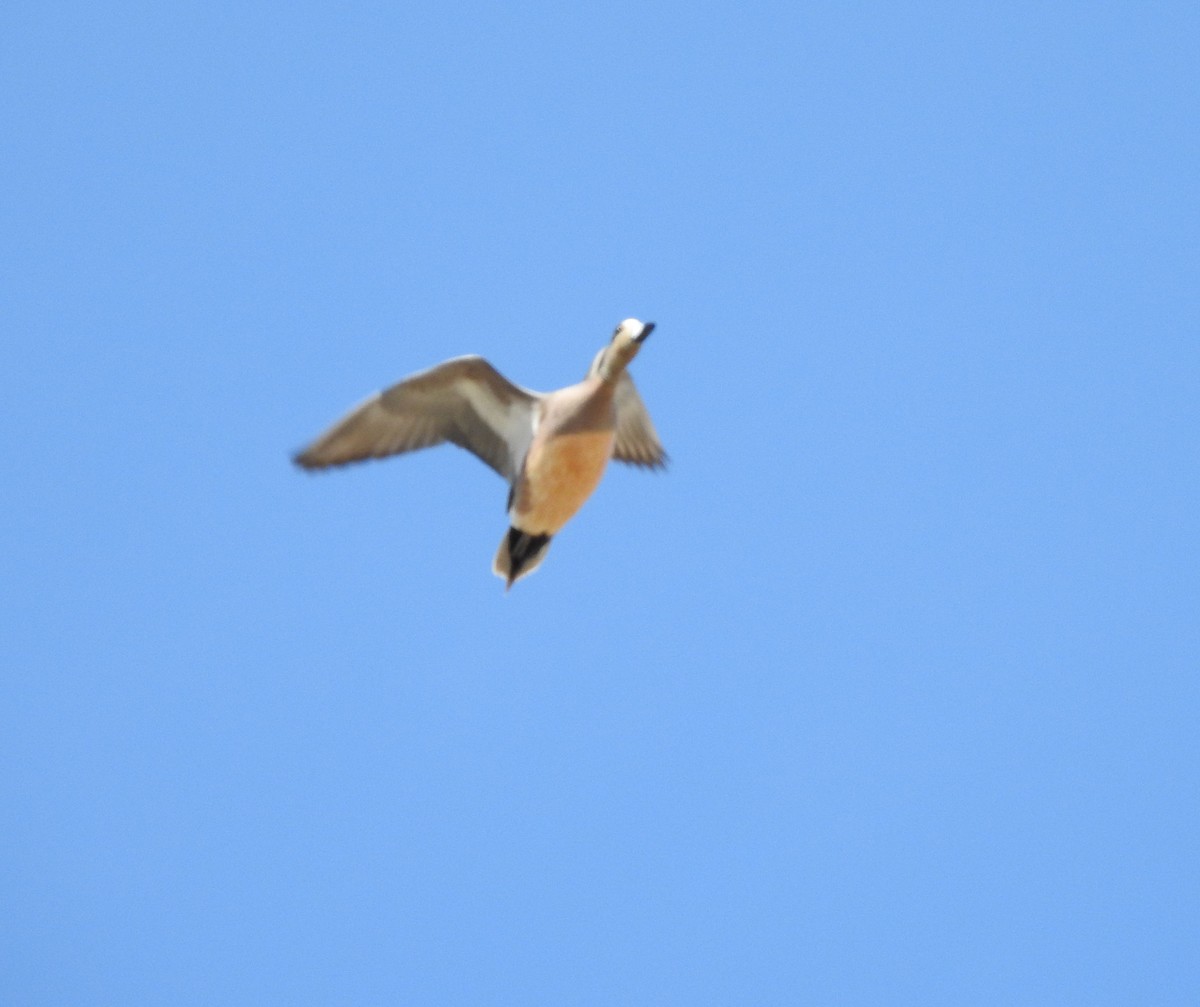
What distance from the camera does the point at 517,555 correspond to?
12.0 m

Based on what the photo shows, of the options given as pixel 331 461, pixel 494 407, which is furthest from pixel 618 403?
pixel 331 461

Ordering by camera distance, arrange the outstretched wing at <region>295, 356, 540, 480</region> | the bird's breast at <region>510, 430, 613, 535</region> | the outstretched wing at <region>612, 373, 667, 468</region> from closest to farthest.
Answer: the bird's breast at <region>510, 430, 613, 535</region> → the outstretched wing at <region>295, 356, 540, 480</region> → the outstretched wing at <region>612, 373, 667, 468</region>

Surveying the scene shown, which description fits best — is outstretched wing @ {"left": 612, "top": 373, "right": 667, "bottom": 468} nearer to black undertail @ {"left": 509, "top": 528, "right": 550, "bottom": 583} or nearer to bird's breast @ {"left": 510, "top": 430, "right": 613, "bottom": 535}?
black undertail @ {"left": 509, "top": 528, "right": 550, "bottom": 583}

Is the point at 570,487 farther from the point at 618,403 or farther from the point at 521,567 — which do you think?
the point at 618,403

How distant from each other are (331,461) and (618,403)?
7.24ft

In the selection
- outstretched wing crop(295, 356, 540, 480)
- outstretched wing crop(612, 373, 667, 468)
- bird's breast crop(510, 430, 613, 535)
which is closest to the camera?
bird's breast crop(510, 430, 613, 535)

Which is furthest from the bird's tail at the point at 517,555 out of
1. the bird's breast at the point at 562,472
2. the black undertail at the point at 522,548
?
the bird's breast at the point at 562,472

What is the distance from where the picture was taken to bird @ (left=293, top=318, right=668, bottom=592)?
37.6 ft

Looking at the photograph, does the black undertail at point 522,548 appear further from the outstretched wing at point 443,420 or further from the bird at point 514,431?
the outstretched wing at point 443,420

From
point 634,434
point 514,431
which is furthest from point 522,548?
point 634,434

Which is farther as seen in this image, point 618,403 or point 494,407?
point 618,403

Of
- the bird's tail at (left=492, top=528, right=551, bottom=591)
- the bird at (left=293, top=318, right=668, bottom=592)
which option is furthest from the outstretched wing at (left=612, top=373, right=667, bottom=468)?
the bird's tail at (left=492, top=528, right=551, bottom=591)

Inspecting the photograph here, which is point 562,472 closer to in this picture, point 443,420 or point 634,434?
point 443,420

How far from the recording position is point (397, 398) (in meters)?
12.0
